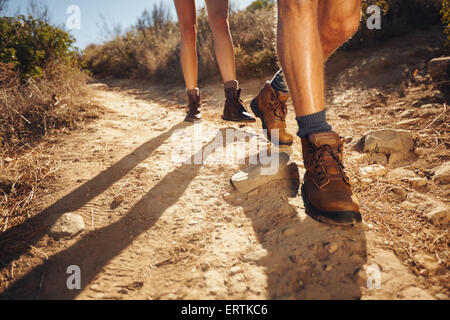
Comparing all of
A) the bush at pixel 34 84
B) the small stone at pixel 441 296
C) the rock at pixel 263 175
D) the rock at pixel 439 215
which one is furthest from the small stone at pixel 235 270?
the bush at pixel 34 84

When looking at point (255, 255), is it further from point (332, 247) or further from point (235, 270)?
point (332, 247)

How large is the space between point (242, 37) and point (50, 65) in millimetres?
3326

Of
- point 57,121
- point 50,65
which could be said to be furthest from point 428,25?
point 50,65

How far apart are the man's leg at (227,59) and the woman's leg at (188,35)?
0.59 ft

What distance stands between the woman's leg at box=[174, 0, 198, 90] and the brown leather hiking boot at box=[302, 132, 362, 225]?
1456mm

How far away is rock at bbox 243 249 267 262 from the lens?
931 millimetres

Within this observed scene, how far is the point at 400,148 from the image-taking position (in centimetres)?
164

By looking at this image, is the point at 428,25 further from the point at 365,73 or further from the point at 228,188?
the point at 228,188

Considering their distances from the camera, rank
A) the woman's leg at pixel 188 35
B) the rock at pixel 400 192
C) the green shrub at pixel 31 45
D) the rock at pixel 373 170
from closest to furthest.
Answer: the rock at pixel 400 192 < the rock at pixel 373 170 < the woman's leg at pixel 188 35 < the green shrub at pixel 31 45

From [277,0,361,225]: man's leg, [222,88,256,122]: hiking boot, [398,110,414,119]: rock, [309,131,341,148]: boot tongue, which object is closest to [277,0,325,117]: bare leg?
[277,0,361,225]: man's leg

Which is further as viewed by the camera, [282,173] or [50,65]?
[50,65]

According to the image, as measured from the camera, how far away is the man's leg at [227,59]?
202 centimetres

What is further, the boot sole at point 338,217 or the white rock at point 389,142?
the white rock at point 389,142

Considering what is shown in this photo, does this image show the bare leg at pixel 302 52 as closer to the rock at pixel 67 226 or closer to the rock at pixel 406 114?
the rock at pixel 67 226
